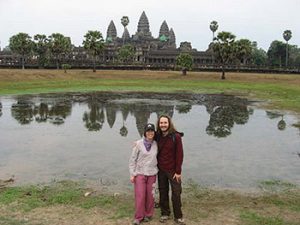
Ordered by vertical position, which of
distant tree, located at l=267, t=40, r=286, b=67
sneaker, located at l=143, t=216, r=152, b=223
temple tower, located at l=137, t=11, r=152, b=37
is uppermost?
temple tower, located at l=137, t=11, r=152, b=37

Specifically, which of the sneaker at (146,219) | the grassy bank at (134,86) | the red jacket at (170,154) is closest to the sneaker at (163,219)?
the sneaker at (146,219)

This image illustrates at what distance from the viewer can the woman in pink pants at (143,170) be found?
838 centimetres

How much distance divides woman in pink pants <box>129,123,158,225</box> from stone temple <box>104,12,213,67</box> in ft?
374

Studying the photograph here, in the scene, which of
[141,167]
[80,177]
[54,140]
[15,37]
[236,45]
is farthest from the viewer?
[15,37]

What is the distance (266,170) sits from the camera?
13.2 metres

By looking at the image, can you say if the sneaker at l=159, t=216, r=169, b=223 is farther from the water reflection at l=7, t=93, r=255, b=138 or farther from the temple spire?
the temple spire

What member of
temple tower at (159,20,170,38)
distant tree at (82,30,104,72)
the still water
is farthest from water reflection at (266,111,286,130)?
temple tower at (159,20,170,38)

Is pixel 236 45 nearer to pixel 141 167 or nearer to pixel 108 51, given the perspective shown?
pixel 141 167

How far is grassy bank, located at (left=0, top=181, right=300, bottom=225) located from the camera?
8.75m

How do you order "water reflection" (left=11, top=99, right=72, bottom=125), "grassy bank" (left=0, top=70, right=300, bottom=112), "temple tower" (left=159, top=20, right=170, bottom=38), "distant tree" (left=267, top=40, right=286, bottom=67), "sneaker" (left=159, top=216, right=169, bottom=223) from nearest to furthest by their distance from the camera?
1. "sneaker" (left=159, top=216, right=169, bottom=223)
2. "water reflection" (left=11, top=99, right=72, bottom=125)
3. "grassy bank" (left=0, top=70, right=300, bottom=112)
4. "distant tree" (left=267, top=40, right=286, bottom=67)
5. "temple tower" (left=159, top=20, right=170, bottom=38)

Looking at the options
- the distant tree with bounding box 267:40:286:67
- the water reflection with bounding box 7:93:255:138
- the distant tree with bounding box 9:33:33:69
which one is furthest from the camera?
the distant tree with bounding box 267:40:286:67

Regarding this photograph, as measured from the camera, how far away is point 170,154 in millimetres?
8352

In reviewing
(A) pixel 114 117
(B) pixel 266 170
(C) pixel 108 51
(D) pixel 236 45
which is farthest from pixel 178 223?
(C) pixel 108 51

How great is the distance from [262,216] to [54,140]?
10765 millimetres
